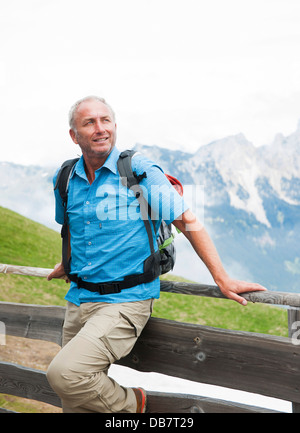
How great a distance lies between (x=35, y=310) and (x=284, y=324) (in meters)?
19.3

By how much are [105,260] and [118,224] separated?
263mm

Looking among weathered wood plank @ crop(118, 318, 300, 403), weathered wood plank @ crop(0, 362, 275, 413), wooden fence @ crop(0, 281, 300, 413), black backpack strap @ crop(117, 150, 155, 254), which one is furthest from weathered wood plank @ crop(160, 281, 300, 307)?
weathered wood plank @ crop(0, 362, 275, 413)

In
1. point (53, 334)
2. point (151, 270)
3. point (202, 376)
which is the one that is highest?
point (151, 270)

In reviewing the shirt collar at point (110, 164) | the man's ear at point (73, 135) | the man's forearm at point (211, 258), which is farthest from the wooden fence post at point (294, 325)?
the man's ear at point (73, 135)

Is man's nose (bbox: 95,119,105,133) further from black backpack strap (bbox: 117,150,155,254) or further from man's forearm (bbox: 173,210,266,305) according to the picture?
man's forearm (bbox: 173,210,266,305)

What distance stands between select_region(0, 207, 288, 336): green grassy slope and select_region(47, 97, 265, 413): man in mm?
14216

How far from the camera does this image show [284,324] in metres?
21.6

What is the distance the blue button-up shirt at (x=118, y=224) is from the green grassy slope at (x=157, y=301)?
14.3 metres

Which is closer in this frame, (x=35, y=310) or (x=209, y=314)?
(x=35, y=310)

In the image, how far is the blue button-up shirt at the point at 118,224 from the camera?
304 cm

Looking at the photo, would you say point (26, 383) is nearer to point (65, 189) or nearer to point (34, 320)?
point (34, 320)

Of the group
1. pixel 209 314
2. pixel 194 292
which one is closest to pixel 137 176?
pixel 194 292

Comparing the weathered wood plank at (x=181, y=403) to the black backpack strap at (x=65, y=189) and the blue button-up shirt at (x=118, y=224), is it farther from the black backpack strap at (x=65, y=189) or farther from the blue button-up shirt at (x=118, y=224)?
the black backpack strap at (x=65, y=189)
